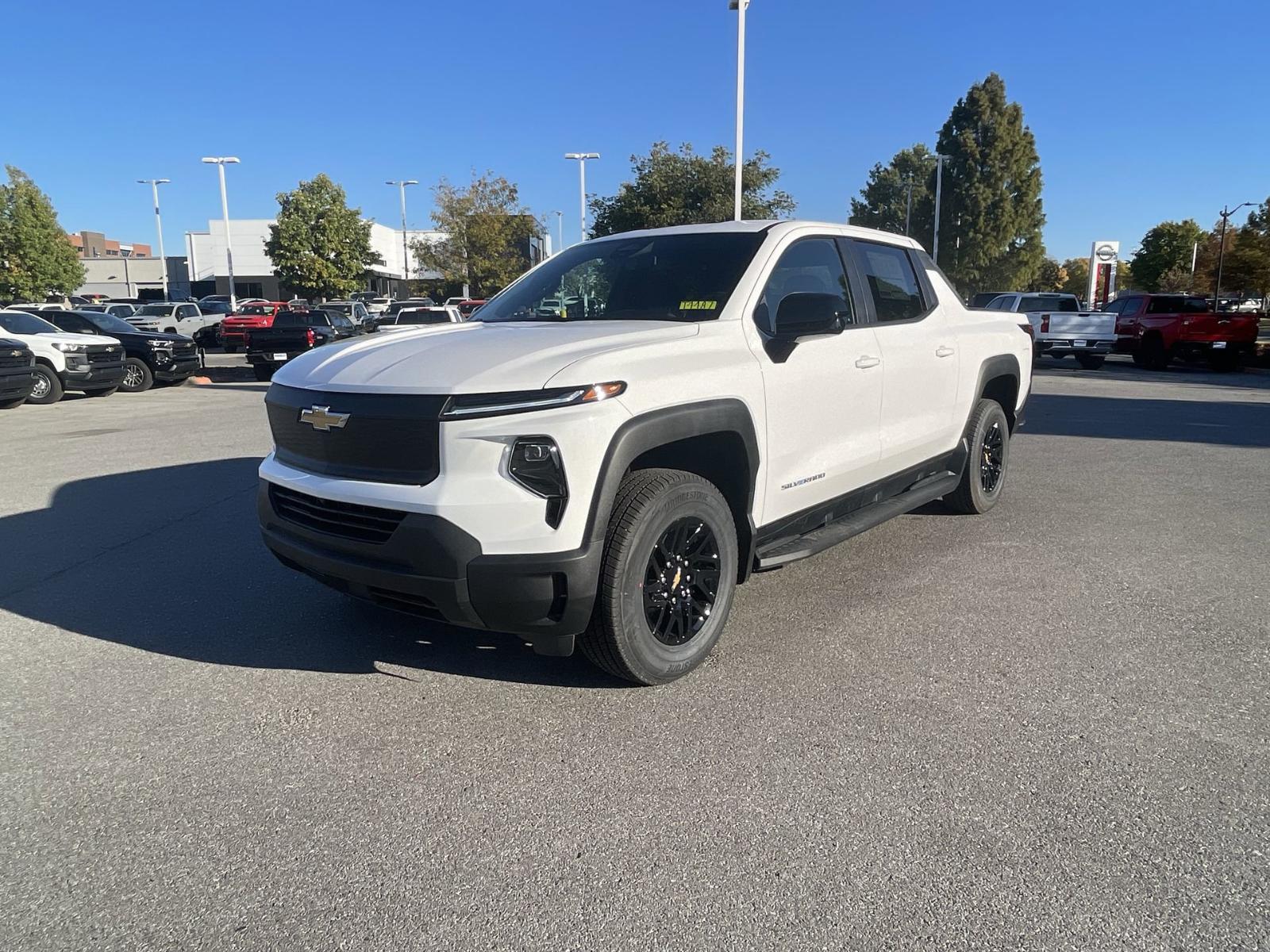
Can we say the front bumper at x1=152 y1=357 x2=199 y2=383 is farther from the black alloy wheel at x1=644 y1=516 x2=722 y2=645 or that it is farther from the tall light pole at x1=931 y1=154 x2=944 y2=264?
the tall light pole at x1=931 y1=154 x2=944 y2=264

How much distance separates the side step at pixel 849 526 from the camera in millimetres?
3914

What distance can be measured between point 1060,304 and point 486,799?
2388 centimetres

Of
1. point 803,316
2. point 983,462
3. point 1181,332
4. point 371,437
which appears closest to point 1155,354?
point 1181,332

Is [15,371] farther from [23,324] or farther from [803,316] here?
[803,316]

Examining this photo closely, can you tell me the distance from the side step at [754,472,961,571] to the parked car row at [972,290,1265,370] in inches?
623

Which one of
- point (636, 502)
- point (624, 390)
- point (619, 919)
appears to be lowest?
point (619, 919)

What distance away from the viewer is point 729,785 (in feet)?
9.45

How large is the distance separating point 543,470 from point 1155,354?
2203 centimetres

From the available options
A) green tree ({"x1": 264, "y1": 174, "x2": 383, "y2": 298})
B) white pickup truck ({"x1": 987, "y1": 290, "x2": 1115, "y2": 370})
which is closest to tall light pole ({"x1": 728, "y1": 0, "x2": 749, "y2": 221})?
white pickup truck ({"x1": 987, "y1": 290, "x2": 1115, "y2": 370})

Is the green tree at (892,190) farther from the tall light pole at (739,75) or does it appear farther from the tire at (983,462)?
the tire at (983,462)

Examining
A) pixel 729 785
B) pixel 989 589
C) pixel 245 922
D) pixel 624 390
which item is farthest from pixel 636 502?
pixel 989 589

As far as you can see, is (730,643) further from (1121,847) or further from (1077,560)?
(1077,560)

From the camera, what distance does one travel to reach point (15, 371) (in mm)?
13719

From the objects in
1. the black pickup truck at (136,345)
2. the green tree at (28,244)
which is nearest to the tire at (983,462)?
the black pickup truck at (136,345)
